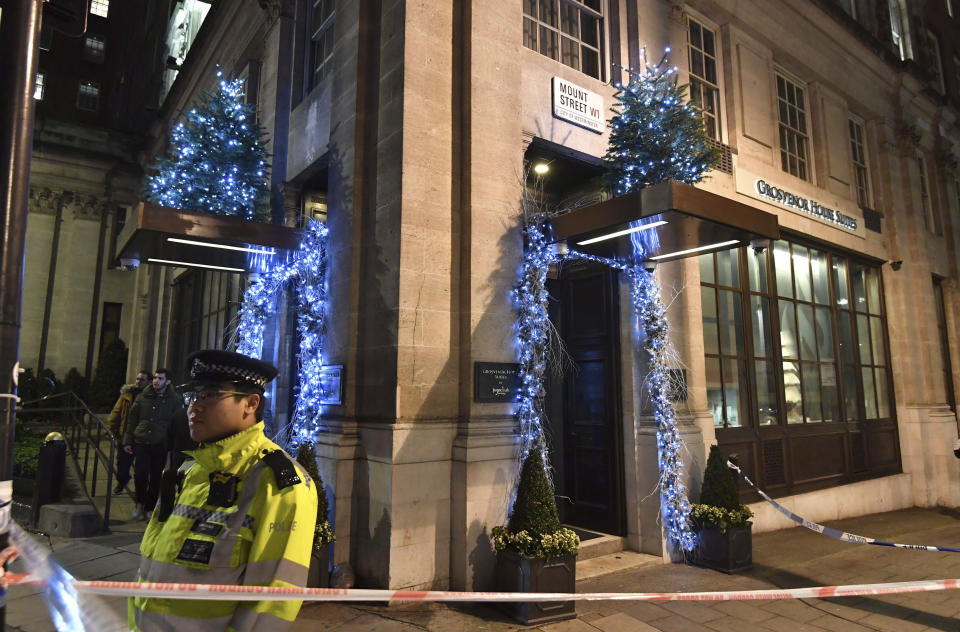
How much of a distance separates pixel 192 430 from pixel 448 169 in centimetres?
460

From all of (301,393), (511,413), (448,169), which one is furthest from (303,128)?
(511,413)

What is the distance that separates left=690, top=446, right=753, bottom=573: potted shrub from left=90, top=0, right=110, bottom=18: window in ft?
101

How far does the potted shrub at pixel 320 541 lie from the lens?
5.25 meters

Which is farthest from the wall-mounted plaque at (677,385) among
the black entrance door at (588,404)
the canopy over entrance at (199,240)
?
the canopy over entrance at (199,240)

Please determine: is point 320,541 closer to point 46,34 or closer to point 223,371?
point 223,371

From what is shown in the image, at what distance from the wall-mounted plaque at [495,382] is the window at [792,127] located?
7.85m

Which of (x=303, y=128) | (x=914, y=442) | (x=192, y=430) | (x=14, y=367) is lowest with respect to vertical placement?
(x=914, y=442)

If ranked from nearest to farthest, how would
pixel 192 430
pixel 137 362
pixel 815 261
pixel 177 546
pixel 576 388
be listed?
1. pixel 177 546
2. pixel 192 430
3. pixel 576 388
4. pixel 815 261
5. pixel 137 362

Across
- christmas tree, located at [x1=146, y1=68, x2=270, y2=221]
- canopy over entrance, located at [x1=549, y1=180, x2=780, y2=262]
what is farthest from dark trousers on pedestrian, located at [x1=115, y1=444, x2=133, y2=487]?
canopy over entrance, located at [x1=549, y1=180, x2=780, y2=262]

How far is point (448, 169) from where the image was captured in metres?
6.30

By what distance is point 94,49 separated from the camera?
80.9 feet

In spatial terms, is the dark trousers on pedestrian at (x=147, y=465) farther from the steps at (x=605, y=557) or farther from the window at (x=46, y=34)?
the steps at (x=605, y=557)

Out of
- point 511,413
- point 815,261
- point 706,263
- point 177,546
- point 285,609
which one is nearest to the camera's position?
point 285,609

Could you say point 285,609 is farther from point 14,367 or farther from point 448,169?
point 448,169
